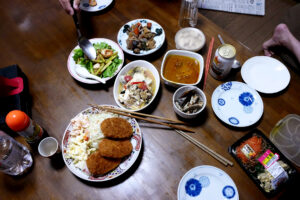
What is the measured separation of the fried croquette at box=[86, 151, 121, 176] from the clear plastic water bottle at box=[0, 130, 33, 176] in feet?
1.44

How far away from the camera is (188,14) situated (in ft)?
5.80

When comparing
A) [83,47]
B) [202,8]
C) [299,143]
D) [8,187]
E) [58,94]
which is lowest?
[8,187]

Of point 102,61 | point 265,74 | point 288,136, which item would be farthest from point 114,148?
point 265,74

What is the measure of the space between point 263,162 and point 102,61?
4.48ft

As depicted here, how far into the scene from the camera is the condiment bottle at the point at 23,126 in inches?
43.9

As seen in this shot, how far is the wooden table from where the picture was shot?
1248 mm

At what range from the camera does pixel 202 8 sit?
7.47 feet

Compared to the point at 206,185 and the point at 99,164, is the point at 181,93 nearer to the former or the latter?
the point at 206,185

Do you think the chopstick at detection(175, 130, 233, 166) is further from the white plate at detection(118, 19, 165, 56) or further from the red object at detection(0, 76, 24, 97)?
the red object at detection(0, 76, 24, 97)

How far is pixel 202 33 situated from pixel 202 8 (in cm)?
87

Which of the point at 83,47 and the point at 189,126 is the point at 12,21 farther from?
the point at 189,126

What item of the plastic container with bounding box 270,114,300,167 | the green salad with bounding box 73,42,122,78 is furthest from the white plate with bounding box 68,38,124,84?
the plastic container with bounding box 270,114,300,167

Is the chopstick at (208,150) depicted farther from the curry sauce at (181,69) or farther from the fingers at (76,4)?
the fingers at (76,4)

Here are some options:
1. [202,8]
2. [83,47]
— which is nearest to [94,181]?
[83,47]
